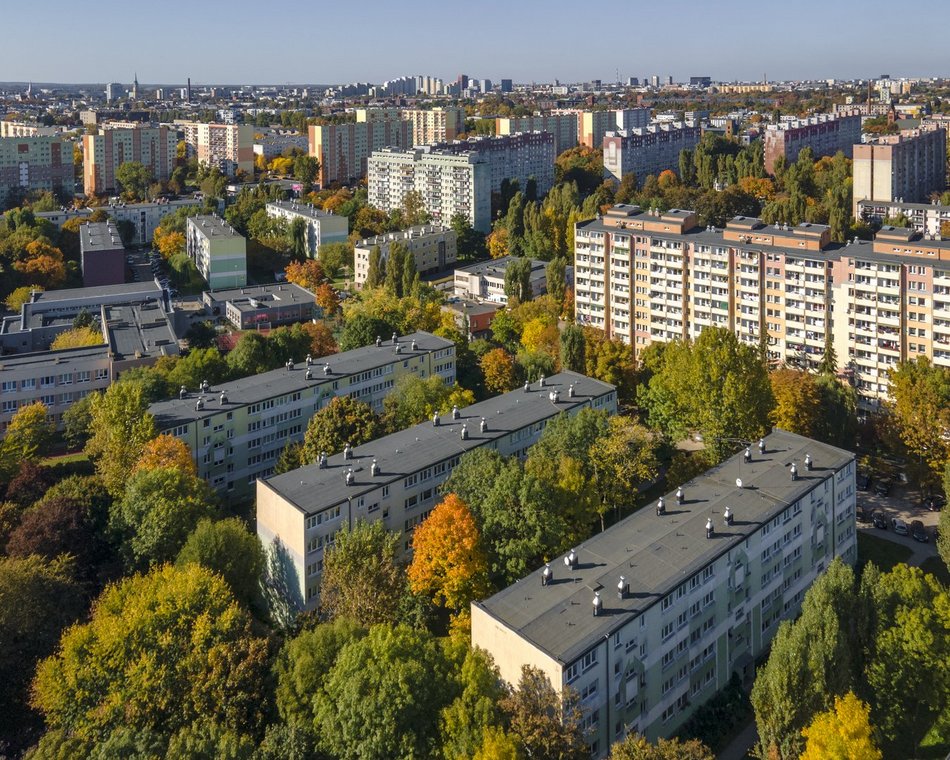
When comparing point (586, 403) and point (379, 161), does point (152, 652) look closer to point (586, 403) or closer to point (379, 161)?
point (586, 403)

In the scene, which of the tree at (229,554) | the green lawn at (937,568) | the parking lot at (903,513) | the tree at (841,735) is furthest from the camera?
the parking lot at (903,513)

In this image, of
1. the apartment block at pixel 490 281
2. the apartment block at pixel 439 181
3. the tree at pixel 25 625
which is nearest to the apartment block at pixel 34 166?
the apartment block at pixel 439 181

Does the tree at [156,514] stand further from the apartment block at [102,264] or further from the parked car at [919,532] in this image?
the apartment block at [102,264]

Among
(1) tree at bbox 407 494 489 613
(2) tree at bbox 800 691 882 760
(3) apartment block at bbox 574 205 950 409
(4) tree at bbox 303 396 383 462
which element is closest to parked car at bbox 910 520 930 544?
(3) apartment block at bbox 574 205 950 409

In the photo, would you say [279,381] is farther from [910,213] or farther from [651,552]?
[910,213]

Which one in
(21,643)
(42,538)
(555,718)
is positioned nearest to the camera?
(555,718)

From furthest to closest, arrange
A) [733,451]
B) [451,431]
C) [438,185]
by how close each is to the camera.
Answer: [438,185]
[733,451]
[451,431]

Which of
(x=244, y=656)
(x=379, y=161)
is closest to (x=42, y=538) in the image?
(x=244, y=656)
